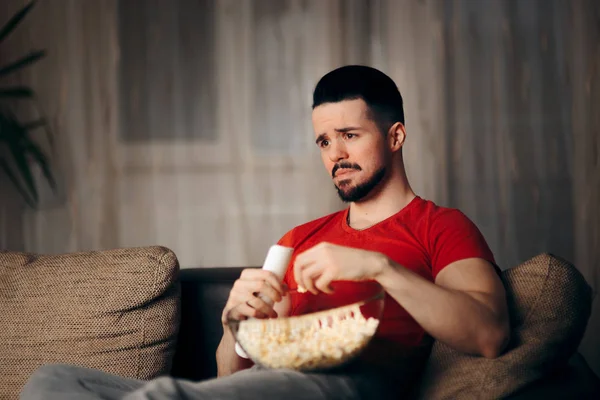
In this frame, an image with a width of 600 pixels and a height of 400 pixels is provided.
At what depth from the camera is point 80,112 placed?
10.2 feet

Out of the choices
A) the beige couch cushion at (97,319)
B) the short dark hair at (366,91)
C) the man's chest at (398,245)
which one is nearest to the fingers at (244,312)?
the man's chest at (398,245)

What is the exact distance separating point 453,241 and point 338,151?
35 centimetres

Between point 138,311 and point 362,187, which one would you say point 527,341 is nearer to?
point 362,187

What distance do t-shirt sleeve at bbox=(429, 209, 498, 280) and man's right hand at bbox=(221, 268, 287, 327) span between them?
13.7 inches

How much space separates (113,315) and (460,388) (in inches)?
31.3

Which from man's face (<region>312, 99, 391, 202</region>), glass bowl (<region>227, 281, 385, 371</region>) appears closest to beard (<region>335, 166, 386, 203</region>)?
man's face (<region>312, 99, 391, 202</region>)

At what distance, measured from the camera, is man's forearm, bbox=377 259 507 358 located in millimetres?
1132

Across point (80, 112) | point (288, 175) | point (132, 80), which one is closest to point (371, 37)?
point (288, 175)

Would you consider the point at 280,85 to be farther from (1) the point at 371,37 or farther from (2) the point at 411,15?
(2) the point at 411,15

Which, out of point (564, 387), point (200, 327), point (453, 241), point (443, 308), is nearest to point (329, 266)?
point (443, 308)

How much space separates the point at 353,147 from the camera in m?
1.51

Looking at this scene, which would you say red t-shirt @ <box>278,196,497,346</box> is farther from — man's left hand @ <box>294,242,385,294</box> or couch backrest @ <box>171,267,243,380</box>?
couch backrest @ <box>171,267,243,380</box>

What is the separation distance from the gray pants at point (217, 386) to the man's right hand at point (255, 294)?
0.32ft

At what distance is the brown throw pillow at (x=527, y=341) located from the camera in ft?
3.78
